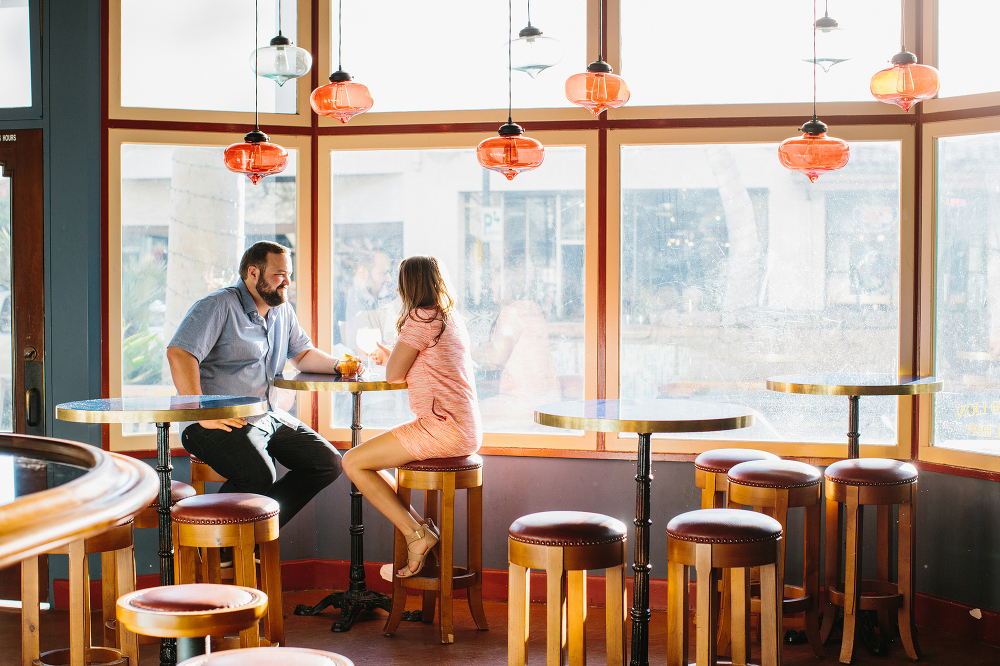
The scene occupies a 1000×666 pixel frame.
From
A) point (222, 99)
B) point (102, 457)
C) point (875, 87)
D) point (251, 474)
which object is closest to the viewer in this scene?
point (102, 457)

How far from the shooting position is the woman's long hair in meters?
3.35

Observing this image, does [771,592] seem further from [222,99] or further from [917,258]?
[222,99]

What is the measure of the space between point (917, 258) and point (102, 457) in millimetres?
3573

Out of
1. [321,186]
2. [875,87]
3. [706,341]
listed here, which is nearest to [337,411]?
[321,186]

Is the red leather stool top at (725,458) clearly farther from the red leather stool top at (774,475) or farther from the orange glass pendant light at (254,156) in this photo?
the orange glass pendant light at (254,156)

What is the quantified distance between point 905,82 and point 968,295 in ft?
3.63

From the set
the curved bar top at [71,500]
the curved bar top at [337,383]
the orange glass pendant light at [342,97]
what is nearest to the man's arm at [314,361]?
the curved bar top at [337,383]

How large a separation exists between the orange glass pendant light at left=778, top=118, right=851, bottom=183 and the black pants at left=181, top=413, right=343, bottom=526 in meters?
2.24

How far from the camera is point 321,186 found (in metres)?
4.12

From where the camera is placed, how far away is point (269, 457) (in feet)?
11.4

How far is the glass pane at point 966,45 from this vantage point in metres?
3.56

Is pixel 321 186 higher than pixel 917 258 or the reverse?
higher

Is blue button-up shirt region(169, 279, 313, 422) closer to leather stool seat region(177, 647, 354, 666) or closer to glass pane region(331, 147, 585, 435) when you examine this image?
glass pane region(331, 147, 585, 435)

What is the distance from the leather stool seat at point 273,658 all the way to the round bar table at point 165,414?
3.85 ft
